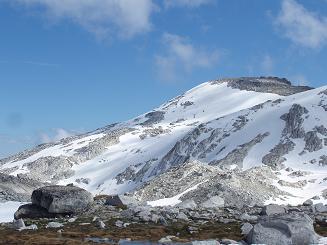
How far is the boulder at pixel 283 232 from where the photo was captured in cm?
3666

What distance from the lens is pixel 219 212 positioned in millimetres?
63188

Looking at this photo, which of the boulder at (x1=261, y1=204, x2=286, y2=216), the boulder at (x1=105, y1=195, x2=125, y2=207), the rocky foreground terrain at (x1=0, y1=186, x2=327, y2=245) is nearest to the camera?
the rocky foreground terrain at (x1=0, y1=186, x2=327, y2=245)

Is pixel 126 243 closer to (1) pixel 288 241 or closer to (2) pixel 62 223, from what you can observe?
(1) pixel 288 241

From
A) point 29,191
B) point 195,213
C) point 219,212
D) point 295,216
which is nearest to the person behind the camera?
point 295,216

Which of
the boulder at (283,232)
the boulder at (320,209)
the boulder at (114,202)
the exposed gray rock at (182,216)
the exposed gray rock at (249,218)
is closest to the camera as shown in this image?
the boulder at (283,232)

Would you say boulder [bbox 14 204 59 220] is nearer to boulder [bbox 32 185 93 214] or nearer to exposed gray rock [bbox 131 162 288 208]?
boulder [bbox 32 185 93 214]

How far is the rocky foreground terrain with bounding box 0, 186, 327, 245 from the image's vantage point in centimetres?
3753

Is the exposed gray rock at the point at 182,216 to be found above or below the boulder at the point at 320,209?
above

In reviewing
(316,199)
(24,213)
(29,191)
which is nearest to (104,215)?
(24,213)

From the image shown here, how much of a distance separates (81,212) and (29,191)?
9939cm

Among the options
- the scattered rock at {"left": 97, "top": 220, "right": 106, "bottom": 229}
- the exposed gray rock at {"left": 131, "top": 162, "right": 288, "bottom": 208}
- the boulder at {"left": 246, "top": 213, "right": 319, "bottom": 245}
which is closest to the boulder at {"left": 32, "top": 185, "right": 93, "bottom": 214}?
the scattered rock at {"left": 97, "top": 220, "right": 106, "bottom": 229}

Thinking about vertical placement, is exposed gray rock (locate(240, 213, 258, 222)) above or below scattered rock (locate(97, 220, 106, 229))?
below

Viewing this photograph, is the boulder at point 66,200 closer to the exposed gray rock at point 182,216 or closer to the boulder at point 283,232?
the exposed gray rock at point 182,216

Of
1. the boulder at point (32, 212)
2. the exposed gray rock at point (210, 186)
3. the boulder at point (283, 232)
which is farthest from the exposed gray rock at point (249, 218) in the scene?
the exposed gray rock at point (210, 186)
